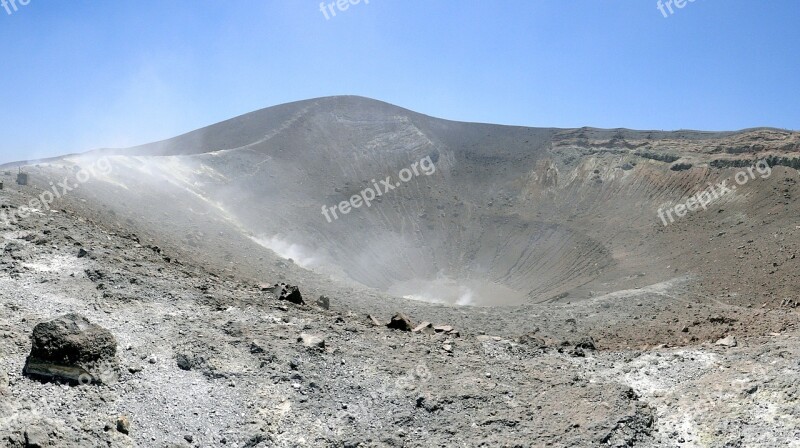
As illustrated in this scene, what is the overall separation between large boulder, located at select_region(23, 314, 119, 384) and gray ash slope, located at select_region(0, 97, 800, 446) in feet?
0.66

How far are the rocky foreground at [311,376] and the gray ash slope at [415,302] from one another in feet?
0.12

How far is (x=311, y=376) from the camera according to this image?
28.8ft

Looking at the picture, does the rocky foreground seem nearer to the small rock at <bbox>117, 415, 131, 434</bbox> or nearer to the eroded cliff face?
the small rock at <bbox>117, 415, 131, 434</bbox>

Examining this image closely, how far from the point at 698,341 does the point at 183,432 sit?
30.2 feet

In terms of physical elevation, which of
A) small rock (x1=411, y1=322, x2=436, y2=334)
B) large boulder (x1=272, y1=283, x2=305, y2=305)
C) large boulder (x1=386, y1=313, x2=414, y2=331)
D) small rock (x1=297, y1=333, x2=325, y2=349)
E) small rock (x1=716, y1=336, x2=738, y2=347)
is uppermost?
large boulder (x1=272, y1=283, x2=305, y2=305)

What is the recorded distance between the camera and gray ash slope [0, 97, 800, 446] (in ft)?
25.6

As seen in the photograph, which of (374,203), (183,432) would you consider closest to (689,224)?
(374,203)

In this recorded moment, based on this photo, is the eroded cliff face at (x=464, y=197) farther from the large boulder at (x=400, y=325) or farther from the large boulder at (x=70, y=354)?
the large boulder at (x=70, y=354)

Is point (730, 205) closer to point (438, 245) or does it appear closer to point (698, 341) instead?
point (438, 245)

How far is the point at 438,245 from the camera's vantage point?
123 ft

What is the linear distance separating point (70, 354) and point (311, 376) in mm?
3372

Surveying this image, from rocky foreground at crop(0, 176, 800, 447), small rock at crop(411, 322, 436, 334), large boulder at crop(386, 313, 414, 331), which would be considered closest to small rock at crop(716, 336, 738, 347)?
rocky foreground at crop(0, 176, 800, 447)

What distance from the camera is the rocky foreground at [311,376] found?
737 cm

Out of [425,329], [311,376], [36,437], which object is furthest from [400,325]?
[36,437]
